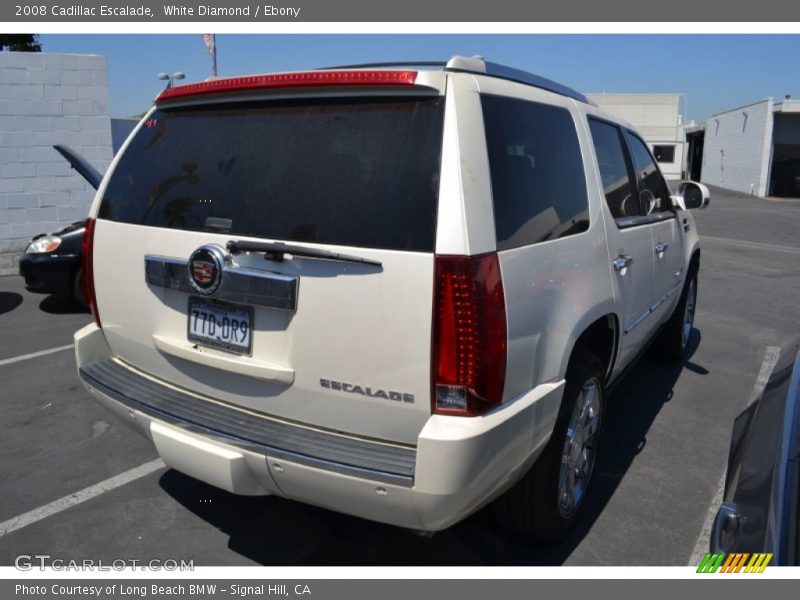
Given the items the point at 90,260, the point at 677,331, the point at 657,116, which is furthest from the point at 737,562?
the point at 657,116

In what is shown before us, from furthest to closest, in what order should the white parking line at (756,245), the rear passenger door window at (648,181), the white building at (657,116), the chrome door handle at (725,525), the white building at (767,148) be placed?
the white building at (657,116)
the white building at (767,148)
the white parking line at (756,245)
the rear passenger door window at (648,181)
the chrome door handle at (725,525)

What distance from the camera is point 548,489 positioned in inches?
113

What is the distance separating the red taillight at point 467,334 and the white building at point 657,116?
59.9 m

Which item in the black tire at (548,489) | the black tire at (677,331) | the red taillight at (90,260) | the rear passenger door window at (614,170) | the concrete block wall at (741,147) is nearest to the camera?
the black tire at (548,489)

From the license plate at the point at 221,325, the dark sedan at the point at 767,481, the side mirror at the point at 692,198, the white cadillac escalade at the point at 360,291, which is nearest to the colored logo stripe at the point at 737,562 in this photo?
the dark sedan at the point at 767,481

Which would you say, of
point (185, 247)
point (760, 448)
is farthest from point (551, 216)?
point (185, 247)

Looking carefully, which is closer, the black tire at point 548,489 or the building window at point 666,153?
the black tire at point 548,489

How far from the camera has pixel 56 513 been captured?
3.33m

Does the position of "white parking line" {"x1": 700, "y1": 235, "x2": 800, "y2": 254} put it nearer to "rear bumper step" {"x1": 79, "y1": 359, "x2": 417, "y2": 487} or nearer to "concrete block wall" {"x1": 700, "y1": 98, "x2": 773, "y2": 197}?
"rear bumper step" {"x1": 79, "y1": 359, "x2": 417, "y2": 487}

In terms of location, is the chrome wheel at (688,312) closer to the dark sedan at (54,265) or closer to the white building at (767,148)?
the dark sedan at (54,265)

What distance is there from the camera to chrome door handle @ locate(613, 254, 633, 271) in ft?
11.2

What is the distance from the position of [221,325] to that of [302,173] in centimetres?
68
